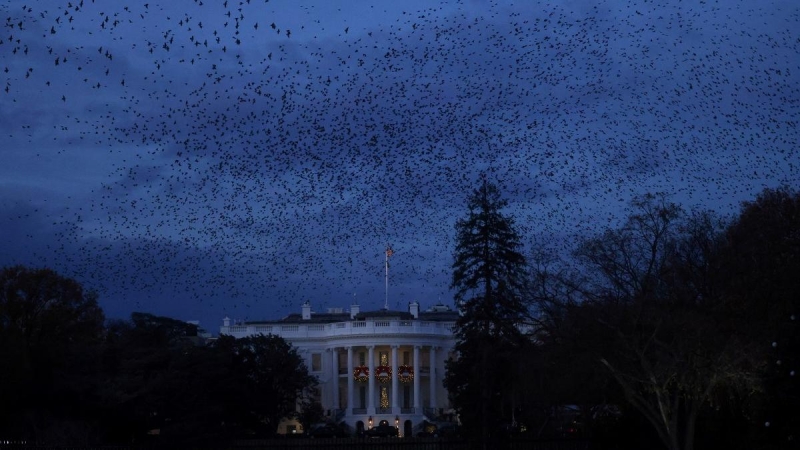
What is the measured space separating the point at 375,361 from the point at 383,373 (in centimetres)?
243

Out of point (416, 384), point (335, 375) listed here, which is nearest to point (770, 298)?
point (416, 384)

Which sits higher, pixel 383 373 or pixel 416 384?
pixel 383 373

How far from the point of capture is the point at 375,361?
11425 cm

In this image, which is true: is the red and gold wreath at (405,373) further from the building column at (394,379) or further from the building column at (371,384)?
the building column at (371,384)

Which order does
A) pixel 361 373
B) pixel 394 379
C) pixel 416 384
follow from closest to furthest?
pixel 416 384 < pixel 394 379 < pixel 361 373

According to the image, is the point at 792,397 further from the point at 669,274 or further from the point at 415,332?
the point at 415,332

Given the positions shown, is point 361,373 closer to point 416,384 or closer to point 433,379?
point 416,384

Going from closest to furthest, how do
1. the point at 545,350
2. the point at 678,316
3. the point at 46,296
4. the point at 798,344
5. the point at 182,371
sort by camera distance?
1. the point at 798,344
2. the point at 678,316
3. the point at 545,350
4. the point at 182,371
5. the point at 46,296

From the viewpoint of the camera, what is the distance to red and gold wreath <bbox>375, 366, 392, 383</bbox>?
112 m

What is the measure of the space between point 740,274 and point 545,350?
13.0 meters

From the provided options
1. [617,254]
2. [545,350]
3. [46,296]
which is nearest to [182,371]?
[46,296]

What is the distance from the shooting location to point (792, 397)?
1421 inches

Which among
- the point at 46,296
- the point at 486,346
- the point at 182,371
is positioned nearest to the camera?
the point at 486,346

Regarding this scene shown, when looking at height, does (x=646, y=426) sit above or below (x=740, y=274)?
below
